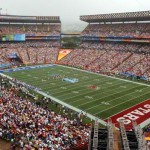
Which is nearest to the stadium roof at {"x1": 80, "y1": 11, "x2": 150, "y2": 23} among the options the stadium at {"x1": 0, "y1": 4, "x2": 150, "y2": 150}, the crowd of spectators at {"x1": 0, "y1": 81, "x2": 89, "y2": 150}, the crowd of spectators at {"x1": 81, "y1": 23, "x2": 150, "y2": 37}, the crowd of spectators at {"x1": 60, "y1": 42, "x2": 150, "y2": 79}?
the stadium at {"x1": 0, "y1": 4, "x2": 150, "y2": 150}

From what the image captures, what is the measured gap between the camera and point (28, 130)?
17.2 metres

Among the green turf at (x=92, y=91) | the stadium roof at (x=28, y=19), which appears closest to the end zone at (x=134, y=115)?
the green turf at (x=92, y=91)

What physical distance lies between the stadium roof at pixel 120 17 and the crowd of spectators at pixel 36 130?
40.7 m

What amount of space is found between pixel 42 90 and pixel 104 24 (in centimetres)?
3959

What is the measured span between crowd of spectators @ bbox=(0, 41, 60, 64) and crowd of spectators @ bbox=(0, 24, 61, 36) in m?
2.93

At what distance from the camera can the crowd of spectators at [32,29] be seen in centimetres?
6856

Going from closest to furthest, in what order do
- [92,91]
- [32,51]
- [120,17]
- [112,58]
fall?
[92,91], [112,58], [120,17], [32,51]

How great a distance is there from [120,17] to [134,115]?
1543 inches

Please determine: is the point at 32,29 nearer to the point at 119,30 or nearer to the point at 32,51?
the point at 32,51

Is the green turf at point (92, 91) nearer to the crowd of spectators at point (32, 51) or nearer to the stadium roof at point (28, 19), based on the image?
the crowd of spectators at point (32, 51)

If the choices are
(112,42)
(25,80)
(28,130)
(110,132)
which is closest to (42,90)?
(25,80)

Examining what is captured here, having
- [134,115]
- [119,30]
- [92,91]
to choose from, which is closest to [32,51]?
[119,30]

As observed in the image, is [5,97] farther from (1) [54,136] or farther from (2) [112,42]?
(2) [112,42]

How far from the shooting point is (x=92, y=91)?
34531 mm
